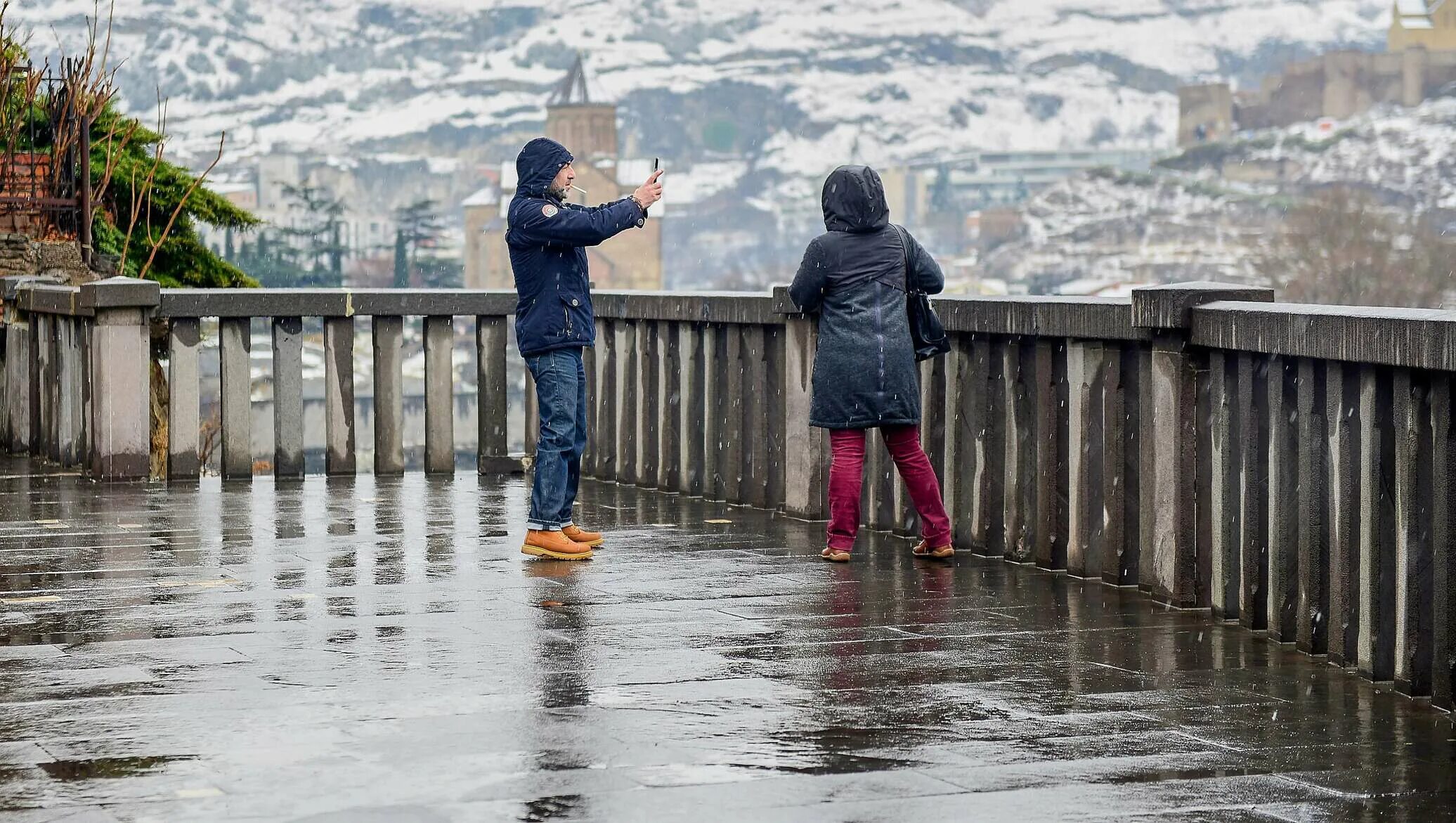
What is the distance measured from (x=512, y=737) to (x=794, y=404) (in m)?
4.89

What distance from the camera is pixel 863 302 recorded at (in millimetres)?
7789

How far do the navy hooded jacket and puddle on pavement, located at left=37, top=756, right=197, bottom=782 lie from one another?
146 inches

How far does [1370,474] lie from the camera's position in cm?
545

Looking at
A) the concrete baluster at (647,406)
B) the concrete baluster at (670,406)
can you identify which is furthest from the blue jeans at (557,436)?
the concrete baluster at (647,406)

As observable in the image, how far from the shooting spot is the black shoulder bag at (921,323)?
7863 millimetres

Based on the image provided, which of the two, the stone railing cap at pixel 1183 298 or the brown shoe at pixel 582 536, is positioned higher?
the stone railing cap at pixel 1183 298

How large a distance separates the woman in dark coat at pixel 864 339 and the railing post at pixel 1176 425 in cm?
116

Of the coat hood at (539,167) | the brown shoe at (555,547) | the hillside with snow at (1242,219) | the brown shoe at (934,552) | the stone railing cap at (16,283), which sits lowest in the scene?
the brown shoe at (934,552)

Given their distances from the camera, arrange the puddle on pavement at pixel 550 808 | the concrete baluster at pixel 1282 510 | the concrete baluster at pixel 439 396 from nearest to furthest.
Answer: the puddle on pavement at pixel 550 808, the concrete baluster at pixel 1282 510, the concrete baluster at pixel 439 396

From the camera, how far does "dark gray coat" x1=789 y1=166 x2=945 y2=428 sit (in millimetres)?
7762

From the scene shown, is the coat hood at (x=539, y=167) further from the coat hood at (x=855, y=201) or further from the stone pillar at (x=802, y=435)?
the stone pillar at (x=802, y=435)

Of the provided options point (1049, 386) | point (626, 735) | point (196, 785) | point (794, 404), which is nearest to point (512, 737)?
point (626, 735)

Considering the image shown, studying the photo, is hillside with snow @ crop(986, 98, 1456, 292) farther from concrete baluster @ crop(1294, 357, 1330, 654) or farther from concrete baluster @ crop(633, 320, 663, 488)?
concrete baluster @ crop(1294, 357, 1330, 654)

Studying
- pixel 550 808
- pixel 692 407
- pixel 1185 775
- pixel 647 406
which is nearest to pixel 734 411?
pixel 692 407
